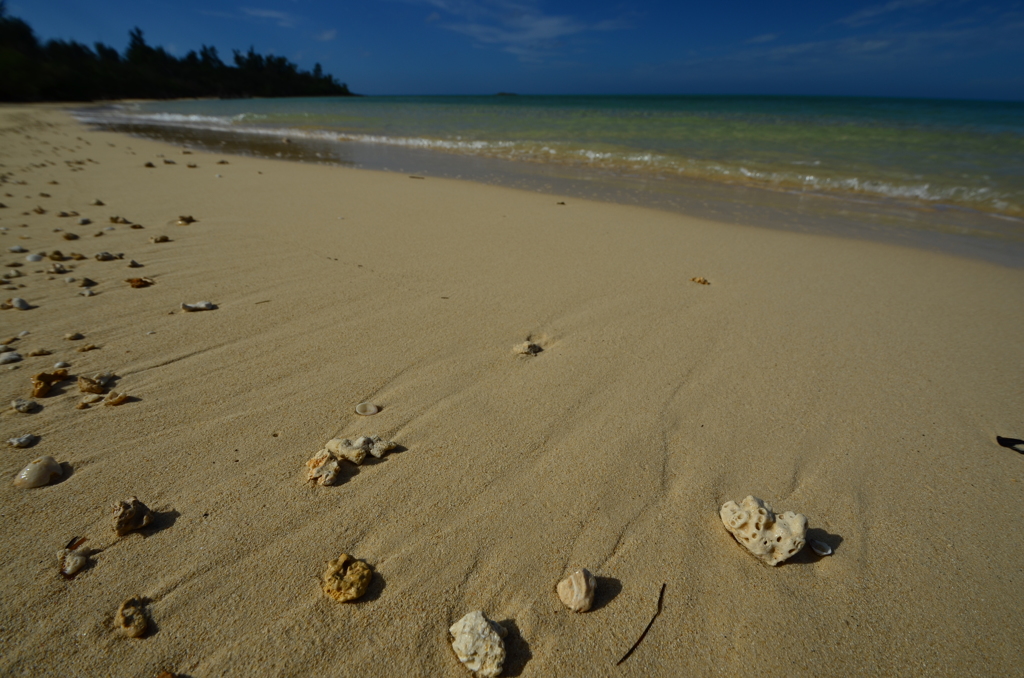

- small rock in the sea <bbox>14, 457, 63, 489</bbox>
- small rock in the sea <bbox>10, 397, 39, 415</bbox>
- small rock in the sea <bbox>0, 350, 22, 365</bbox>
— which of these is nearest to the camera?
small rock in the sea <bbox>14, 457, 63, 489</bbox>

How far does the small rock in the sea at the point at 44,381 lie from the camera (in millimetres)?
1709

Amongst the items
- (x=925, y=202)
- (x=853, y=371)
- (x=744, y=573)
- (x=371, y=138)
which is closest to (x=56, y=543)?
(x=744, y=573)

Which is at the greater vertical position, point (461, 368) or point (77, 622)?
point (461, 368)

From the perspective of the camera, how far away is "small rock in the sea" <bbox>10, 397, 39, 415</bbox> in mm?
1634

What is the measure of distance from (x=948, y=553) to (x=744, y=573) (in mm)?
633

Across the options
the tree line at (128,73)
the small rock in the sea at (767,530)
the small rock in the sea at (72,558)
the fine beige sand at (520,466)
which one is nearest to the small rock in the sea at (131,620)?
the fine beige sand at (520,466)

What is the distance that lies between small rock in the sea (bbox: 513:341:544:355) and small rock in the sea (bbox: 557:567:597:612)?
3.75ft

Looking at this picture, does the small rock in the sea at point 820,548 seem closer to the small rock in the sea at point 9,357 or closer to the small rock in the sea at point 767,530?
the small rock in the sea at point 767,530

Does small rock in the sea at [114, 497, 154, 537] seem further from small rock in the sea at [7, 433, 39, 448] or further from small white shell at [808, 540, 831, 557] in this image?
small white shell at [808, 540, 831, 557]

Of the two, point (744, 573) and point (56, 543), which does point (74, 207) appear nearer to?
point (56, 543)

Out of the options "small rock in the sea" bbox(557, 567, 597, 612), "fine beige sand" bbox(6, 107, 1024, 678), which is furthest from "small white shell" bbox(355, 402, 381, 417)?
"small rock in the sea" bbox(557, 567, 597, 612)

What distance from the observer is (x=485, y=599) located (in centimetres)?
114

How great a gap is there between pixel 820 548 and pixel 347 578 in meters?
1.29

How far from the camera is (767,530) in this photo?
127cm
